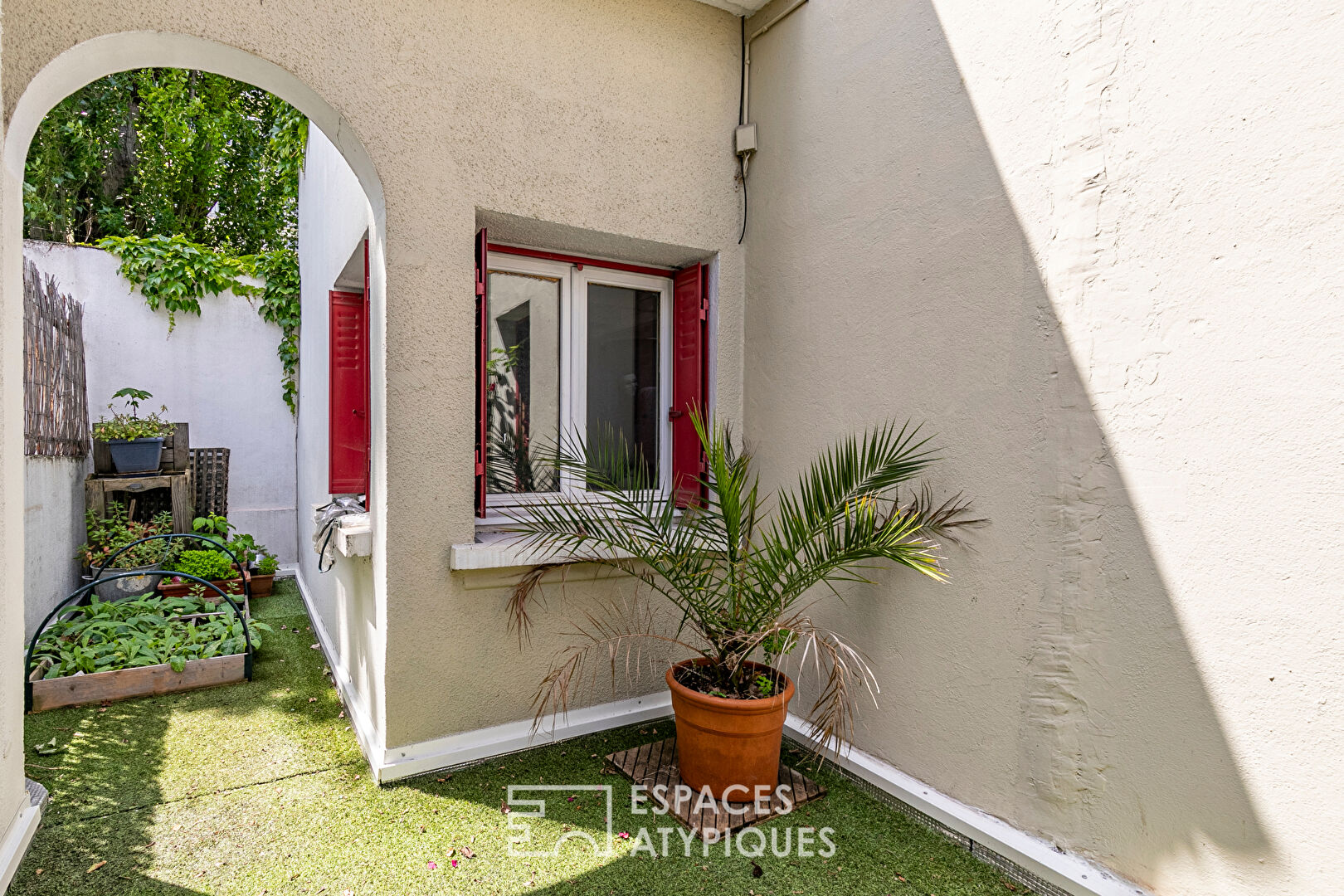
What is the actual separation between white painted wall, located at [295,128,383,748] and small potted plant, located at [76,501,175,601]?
1045mm

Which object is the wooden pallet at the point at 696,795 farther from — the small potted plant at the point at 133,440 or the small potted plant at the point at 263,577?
the small potted plant at the point at 133,440

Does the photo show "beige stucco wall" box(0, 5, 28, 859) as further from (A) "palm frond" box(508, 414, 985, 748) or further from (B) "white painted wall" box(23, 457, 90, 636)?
(B) "white painted wall" box(23, 457, 90, 636)

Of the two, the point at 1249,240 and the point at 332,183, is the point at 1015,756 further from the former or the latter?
the point at 332,183

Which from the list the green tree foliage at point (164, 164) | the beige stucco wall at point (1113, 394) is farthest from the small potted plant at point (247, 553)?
the green tree foliage at point (164, 164)

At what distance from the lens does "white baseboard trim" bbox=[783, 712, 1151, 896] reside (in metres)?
2.10

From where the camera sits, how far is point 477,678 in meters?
3.01

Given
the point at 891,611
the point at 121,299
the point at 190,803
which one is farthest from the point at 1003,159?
the point at 121,299

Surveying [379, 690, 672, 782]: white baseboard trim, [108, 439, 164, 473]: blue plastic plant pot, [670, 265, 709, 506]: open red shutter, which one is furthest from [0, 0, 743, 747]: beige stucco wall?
[108, 439, 164, 473]: blue plastic plant pot

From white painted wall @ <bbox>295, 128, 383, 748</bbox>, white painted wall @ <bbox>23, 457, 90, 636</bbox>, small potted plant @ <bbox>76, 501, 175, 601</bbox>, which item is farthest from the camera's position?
small potted plant @ <bbox>76, 501, 175, 601</bbox>

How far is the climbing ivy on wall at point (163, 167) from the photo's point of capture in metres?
9.23

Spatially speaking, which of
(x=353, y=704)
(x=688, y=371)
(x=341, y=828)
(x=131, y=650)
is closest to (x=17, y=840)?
(x=341, y=828)

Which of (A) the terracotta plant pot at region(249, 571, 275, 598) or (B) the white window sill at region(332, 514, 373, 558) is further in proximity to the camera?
(A) the terracotta plant pot at region(249, 571, 275, 598)

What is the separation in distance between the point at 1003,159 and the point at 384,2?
247 centimetres
